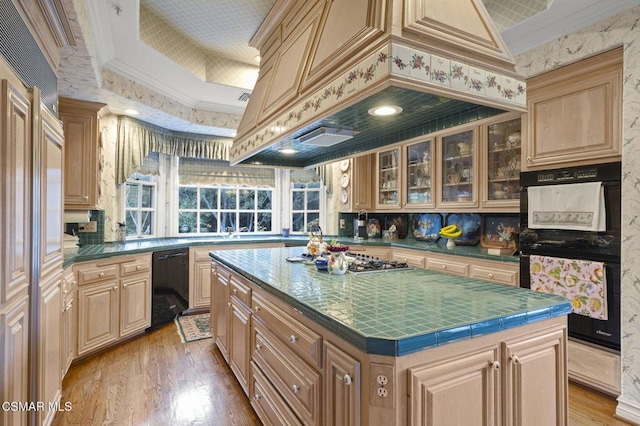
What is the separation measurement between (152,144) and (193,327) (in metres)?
2.21

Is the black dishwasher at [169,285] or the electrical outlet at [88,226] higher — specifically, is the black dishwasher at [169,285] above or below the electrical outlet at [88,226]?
below

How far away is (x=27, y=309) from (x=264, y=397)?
1185 mm

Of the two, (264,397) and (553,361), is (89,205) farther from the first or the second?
(553,361)

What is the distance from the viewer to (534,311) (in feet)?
4.11

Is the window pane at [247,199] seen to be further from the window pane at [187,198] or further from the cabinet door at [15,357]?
the cabinet door at [15,357]

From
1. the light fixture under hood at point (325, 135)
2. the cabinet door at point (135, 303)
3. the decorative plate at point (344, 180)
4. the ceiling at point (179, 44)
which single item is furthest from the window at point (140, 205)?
the light fixture under hood at point (325, 135)

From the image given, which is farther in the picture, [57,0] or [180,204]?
[180,204]

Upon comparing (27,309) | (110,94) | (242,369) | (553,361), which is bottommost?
(242,369)

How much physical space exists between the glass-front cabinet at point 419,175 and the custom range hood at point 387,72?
210cm

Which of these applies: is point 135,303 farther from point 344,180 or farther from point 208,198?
point 344,180

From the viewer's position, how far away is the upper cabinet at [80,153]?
3059mm

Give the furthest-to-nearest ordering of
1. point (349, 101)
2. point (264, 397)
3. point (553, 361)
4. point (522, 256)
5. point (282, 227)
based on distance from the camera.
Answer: point (282, 227)
point (522, 256)
point (264, 397)
point (553, 361)
point (349, 101)

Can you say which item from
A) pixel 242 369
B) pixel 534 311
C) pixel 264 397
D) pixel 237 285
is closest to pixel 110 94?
pixel 237 285

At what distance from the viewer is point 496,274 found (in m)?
2.94
